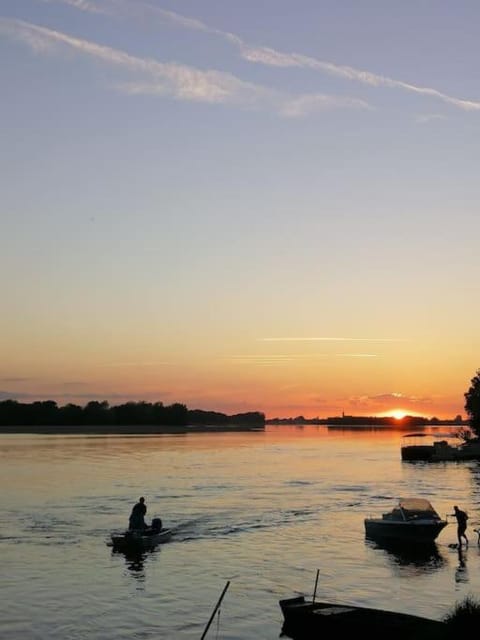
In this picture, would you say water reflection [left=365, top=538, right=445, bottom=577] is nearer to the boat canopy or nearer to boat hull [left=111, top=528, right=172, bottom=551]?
the boat canopy

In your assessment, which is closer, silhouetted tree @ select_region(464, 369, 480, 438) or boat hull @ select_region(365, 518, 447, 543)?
boat hull @ select_region(365, 518, 447, 543)

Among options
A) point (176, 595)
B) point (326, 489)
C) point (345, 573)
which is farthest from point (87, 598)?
point (326, 489)

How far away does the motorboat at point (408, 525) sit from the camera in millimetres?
46250

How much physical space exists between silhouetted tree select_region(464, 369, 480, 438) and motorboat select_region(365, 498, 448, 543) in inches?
4402

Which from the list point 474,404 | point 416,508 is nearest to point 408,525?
point 416,508

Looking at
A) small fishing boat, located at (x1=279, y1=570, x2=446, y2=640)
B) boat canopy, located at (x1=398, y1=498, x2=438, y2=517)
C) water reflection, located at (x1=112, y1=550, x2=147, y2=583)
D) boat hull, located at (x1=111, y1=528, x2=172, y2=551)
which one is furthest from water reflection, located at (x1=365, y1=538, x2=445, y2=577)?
small fishing boat, located at (x1=279, y1=570, x2=446, y2=640)

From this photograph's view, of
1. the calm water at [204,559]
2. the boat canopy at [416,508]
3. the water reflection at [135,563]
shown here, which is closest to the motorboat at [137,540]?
the water reflection at [135,563]

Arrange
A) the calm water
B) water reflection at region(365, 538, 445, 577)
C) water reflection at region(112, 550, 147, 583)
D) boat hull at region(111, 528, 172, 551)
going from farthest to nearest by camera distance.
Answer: boat hull at region(111, 528, 172, 551) → water reflection at region(365, 538, 445, 577) → water reflection at region(112, 550, 147, 583) → the calm water

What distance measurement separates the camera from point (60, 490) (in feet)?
244

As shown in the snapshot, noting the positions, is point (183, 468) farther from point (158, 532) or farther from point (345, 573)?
→ point (345, 573)

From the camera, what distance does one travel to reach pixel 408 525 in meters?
46.4

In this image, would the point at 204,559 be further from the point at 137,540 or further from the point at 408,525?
the point at 408,525

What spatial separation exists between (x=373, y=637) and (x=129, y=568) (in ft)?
62.1

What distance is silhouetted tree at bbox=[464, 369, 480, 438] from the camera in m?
156
